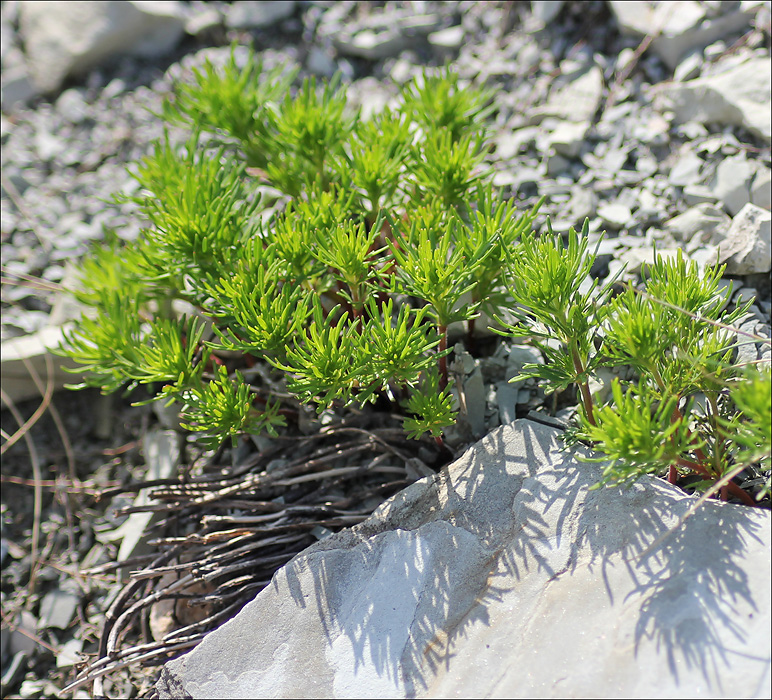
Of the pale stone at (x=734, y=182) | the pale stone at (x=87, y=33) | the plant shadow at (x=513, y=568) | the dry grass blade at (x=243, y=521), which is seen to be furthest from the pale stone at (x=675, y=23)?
the pale stone at (x=87, y=33)

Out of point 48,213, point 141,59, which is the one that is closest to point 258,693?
point 48,213

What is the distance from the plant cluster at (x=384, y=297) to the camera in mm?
1758

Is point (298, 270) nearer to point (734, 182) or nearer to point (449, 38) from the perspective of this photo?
point (734, 182)

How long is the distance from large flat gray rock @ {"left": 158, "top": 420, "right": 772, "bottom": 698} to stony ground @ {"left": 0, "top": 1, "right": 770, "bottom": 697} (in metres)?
0.47

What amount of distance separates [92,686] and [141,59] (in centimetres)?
343

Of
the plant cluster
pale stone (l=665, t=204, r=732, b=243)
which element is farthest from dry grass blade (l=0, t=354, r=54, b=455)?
pale stone (l=665, t=204, r=732, b=243)

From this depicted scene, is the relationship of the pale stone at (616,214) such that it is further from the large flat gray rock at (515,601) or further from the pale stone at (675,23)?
the large flat gray rock at (515,601)

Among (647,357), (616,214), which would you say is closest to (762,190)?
(616,214)

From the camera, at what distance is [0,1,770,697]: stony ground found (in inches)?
102

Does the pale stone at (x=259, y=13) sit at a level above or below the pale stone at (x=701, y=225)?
above

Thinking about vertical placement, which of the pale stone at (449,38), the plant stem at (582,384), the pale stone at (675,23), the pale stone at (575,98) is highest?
the pale stone at (449,38)

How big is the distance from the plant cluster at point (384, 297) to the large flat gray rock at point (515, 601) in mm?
201

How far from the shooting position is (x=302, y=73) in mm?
3785

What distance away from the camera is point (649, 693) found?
151 cm
